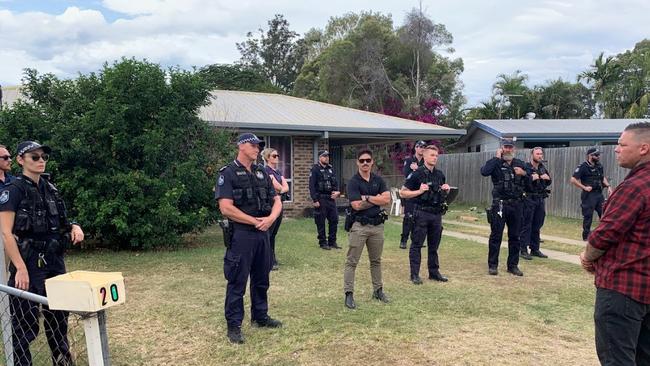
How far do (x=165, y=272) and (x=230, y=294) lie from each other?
3.45 metres

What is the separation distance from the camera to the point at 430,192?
23.1 ft

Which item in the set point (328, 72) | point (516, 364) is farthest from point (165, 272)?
point (328, 72)

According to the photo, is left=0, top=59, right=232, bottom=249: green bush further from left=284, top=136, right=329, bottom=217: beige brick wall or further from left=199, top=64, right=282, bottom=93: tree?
left=199, top=64, right=282, bottom=93: tree

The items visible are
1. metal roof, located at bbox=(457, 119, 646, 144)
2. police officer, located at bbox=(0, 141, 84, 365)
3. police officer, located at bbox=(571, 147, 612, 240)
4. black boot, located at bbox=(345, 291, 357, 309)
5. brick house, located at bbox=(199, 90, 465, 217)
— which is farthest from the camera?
metal roof, located at bbox=(457, 119, 646, 144)

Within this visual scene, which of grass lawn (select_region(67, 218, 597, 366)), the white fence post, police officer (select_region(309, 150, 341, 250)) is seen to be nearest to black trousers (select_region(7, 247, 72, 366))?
the white fence post

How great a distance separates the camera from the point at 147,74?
950 cm

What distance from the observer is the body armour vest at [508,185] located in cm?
772

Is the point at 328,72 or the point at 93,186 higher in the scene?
the point at 328,72

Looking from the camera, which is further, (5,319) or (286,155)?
(286,155)

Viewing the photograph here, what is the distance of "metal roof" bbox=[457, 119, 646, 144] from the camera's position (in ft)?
77.1

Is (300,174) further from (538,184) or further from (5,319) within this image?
A: (5,319)

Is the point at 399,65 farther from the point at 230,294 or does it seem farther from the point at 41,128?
the point at 230,294

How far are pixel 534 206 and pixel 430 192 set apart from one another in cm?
304

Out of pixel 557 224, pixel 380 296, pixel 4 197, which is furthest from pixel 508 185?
pixel 557 224
